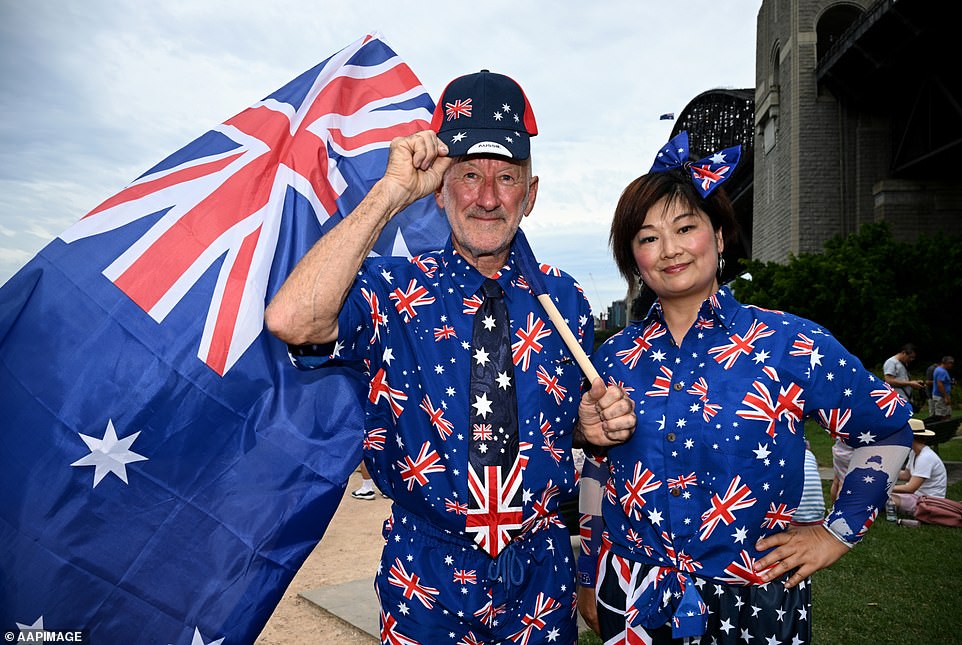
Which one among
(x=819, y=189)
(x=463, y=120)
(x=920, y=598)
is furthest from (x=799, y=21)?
(x=463, y=120)

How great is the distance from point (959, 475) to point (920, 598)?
235 inches

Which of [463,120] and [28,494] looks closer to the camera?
[28,494]

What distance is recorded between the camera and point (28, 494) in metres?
2.34

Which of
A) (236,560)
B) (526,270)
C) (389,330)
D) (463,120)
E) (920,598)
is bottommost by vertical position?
(920,598)

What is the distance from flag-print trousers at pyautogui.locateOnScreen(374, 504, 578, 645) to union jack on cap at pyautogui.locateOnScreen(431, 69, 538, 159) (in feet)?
Answer: 4.32

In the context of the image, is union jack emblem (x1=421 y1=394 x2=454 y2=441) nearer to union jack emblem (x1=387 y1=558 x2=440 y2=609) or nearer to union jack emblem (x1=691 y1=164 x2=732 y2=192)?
union jack emblem (x1=387 y1=558 x2=440 y2=609)

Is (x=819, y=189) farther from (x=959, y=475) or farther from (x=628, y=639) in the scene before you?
(x=628, y=639)

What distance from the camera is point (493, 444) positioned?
2316 millimetres

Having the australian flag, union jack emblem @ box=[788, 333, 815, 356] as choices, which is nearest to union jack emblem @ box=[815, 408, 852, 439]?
union jack emblem @ box=[788, 333, 815, 356]

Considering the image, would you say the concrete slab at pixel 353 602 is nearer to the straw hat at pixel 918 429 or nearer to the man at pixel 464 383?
the man at pixel 464 383

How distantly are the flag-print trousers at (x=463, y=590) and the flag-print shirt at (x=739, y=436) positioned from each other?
0.35 m

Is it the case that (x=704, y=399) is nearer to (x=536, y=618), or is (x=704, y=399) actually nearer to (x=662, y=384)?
(x=662, y=384)

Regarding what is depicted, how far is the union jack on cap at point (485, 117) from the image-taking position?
2.49 m

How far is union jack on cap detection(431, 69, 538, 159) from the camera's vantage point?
249cm
